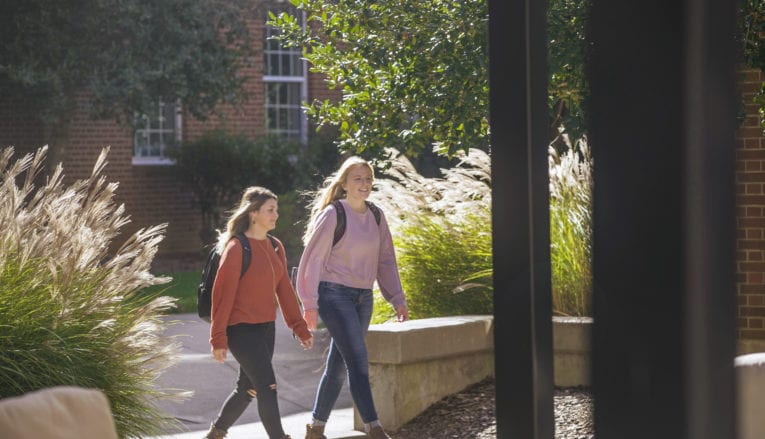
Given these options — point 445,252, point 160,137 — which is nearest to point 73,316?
point 445,252

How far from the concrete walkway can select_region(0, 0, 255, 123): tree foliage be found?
210 inches

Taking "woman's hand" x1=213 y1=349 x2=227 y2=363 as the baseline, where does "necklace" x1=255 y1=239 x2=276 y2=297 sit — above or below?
above

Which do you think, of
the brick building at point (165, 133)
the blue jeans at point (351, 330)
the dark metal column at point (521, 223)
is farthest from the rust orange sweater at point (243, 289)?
the brick building at point (165, 133)

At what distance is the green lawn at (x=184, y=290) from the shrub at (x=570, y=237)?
521cm

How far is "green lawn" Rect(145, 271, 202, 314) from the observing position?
1337 cm

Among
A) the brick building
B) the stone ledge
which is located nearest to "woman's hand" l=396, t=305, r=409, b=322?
the stone ledge

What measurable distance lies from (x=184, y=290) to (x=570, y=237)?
323 inches

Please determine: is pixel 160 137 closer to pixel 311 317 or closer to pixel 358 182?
pixel 358 182

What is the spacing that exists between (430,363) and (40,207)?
2836 millimetres

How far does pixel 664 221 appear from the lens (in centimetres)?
174

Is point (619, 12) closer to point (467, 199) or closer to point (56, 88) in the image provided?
point (467, 199)

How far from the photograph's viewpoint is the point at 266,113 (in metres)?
20.8

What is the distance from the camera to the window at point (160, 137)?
19516mm

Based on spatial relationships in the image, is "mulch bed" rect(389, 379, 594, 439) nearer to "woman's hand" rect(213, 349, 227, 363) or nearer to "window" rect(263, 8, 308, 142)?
"woman's hand" rect(213, 349, 227, 363)
